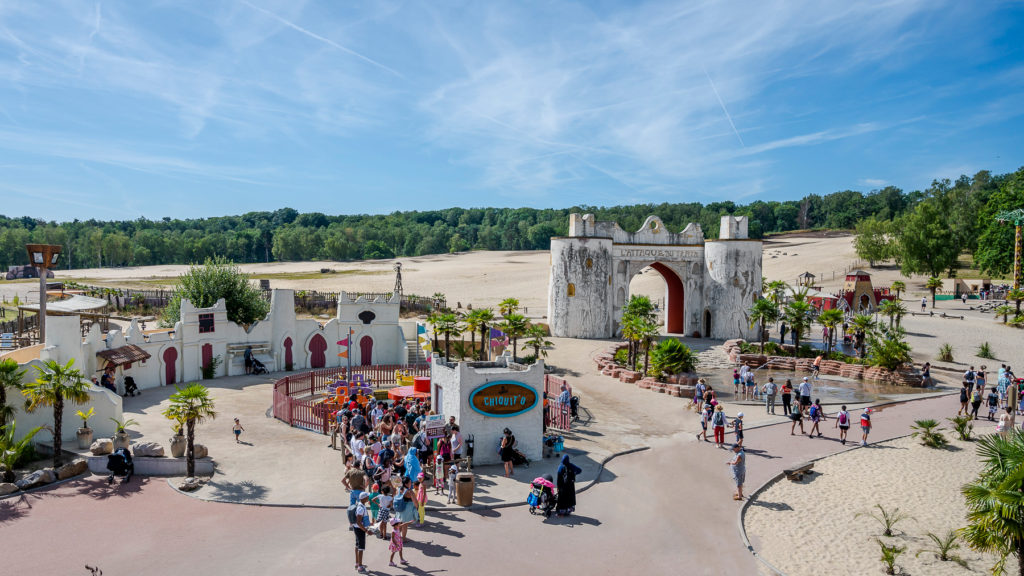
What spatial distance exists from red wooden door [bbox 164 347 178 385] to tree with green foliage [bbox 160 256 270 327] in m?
6.99

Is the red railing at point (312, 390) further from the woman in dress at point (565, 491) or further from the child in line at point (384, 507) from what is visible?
the woman in dress at point (565, 491)

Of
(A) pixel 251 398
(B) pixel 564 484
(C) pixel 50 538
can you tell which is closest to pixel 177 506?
Answer: (C) pixel 50 538

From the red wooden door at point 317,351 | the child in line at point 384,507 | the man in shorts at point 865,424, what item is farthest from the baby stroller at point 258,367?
the man in shorts at point 865,424

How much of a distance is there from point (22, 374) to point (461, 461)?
12.0 m

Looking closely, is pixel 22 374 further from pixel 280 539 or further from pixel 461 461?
pixel 461 461

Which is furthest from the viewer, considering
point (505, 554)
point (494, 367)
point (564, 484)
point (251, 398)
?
point (251, 398)

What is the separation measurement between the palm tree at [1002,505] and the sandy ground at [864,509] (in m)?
2.55

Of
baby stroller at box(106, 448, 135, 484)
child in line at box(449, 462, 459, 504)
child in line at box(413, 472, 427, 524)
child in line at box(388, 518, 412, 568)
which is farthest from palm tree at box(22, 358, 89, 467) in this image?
child in line at box(388, 518, 412, 568)

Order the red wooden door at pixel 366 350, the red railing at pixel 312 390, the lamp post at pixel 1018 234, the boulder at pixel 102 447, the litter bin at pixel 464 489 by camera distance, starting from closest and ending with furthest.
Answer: the litter bin at pixel 464 489, the boulder at pixel 102 447, the red railing at pixel 312 390, the red wooden door at pixel 366 350, the lamp post at pixel 1018 234

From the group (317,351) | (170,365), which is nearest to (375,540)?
(170,365)

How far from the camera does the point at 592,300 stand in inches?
1561

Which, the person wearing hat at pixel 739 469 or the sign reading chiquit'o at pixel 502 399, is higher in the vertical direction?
the sign reading chiquit'o at pixel 502 399

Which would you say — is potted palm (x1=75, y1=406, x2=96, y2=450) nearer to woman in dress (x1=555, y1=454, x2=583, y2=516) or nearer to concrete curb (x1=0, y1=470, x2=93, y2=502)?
concrete curb (x1=0, y1=470, x2=93, y2=502)

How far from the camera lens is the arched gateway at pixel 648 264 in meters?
39.5
